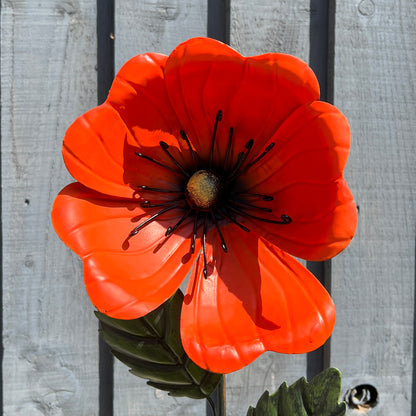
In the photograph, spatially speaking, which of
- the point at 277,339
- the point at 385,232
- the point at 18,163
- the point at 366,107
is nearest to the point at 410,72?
the point at 366,107

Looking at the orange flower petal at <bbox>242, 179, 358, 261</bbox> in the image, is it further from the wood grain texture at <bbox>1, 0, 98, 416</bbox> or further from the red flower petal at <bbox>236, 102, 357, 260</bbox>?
the wood grain texture at <bbox>1, 0, 98, 416</bbox>

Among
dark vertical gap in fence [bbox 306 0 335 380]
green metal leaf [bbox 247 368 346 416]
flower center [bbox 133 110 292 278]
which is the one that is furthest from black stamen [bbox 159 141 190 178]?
dark vertical gap in fence [bbox 306 0 335 380]

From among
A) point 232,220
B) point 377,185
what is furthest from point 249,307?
point 377,185

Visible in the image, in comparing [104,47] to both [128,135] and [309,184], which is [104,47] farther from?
[309,184]

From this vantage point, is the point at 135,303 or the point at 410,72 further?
the point at 410,72

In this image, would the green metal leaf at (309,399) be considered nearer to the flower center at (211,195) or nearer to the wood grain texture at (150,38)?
the flower center at (211,195)

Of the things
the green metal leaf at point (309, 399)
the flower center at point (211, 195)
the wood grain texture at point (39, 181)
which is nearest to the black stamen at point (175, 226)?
the flower center at point (211, 195)

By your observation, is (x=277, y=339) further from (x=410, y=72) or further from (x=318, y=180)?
(x=410, y=72)
